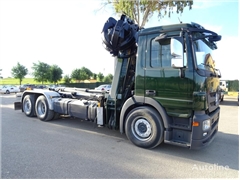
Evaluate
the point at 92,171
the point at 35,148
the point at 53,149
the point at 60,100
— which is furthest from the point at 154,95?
the point at 60,100

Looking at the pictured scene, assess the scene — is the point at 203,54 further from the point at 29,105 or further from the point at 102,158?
the point at 29,105

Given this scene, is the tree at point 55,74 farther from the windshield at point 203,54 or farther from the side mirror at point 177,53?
the side mirror at point 177,53

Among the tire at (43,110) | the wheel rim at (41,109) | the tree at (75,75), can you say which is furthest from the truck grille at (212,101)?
the tree at (75,75)

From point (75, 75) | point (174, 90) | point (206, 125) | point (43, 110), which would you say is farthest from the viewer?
point (75, 75)

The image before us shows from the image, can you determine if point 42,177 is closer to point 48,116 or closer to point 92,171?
point 92,171

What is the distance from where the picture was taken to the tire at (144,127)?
4.18 metres

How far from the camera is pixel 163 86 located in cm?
414

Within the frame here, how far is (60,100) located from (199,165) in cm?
→ 516

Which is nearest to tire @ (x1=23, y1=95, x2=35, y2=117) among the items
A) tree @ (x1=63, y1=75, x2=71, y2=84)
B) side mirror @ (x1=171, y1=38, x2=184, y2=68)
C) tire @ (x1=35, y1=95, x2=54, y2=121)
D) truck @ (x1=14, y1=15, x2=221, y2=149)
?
tire @ (x1=35, y1=95, x2=54, y2=121)

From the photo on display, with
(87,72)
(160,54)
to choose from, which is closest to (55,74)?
(87,72)

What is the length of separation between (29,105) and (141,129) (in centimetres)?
554

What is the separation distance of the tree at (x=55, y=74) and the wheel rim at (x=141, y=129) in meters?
36.7

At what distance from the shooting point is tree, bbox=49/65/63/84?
38.1 metres

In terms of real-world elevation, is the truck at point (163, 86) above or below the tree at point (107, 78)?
below
